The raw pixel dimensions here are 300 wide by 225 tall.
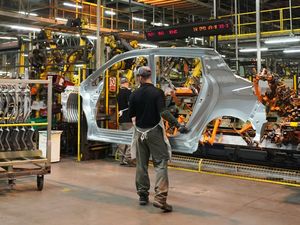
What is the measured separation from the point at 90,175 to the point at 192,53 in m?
2.92

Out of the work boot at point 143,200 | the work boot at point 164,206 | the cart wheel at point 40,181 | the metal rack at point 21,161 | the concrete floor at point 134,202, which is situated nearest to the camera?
the concrete floor at point 134,202

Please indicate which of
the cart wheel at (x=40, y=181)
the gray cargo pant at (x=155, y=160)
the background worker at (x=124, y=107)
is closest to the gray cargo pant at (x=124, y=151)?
the background worker at (x=124, y=107)

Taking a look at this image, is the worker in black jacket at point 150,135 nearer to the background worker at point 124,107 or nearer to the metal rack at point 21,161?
the metal rack at point 21,161

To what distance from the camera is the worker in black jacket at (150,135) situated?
4.50m

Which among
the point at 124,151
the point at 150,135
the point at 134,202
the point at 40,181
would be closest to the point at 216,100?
the point at 150,135

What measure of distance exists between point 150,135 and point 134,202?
98cm

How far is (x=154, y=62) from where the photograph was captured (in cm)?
571

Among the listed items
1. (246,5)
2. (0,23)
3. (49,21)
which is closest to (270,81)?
(49,21)

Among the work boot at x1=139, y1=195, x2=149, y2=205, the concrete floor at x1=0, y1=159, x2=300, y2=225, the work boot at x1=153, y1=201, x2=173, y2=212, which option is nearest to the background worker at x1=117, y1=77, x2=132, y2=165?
the concrete floor at x1=0, y1=159, x2=300, y2=225

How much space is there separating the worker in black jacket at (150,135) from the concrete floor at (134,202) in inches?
8.8

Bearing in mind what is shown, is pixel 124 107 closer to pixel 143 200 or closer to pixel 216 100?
pixel 216 100

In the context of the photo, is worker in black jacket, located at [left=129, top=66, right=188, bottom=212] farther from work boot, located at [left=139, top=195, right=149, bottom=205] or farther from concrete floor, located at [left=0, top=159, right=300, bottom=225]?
concrete floor, located at [left=0, top=159, right=300, bottom=225]

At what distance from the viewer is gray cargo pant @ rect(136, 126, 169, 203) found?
4483mm

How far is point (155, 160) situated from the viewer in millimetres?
4574
